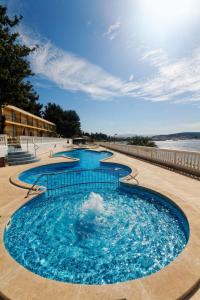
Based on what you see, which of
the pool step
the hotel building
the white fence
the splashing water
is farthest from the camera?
the hotel building

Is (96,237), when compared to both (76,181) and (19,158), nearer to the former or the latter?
(76,181)

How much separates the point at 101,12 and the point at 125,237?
12.0 meters

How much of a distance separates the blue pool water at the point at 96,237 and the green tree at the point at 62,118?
62.7 m

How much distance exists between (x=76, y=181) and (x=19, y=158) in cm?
663

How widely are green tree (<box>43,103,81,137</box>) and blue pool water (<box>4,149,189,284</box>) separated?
6274 cm

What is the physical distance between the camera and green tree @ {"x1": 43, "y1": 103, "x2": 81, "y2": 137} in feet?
217

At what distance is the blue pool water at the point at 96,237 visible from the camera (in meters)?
3.13


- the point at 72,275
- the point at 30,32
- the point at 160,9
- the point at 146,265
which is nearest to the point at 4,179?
the point at 72,275

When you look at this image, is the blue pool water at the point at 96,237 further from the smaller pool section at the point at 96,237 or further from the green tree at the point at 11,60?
the green tree at the point at 11,60

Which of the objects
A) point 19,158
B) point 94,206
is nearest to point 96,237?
point 94,206

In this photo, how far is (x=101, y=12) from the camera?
9.88m

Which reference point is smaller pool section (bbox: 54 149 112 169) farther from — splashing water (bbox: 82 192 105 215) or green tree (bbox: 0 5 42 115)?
green tree (bbox: 0 5 42 115)

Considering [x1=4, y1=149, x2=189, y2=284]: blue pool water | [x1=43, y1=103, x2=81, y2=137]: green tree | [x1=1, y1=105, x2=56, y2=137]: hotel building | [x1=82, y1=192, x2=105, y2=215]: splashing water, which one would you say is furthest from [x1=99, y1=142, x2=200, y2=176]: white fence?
[x1=43, y1=103, x2=81, y2=137]: green tree

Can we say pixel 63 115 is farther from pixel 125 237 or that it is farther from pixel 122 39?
pixel 125 237
